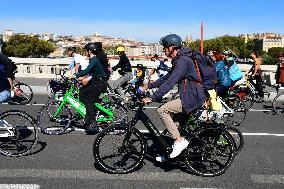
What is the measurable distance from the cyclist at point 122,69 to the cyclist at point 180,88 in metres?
5.86

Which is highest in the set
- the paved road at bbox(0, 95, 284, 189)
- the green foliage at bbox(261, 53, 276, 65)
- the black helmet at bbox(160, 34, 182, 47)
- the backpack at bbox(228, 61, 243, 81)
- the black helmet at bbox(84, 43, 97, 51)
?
the black helmet at bbox(160, 34, 182, 47)

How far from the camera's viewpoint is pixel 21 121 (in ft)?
19.4

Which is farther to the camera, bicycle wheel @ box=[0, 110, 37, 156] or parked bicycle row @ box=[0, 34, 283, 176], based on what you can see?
bicycle wheel @ box=[0, 110, 37, 156]

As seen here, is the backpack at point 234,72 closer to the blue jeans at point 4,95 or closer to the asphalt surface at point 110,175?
the asphalt surface at point 110,175

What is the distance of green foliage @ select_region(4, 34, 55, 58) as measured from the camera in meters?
129

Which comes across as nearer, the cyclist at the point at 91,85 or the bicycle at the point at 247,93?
the cyclist at the point at 91,85

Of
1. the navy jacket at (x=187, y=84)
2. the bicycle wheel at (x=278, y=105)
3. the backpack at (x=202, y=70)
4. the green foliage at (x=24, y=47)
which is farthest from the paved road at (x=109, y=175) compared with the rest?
the green foliage at (x=24, y=47)

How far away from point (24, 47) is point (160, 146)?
132 meters

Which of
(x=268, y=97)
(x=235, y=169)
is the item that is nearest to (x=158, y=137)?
(x=235, y=169)

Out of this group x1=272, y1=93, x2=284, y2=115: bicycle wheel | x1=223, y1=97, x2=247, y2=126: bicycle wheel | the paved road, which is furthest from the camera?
x1=272, y1=93, x2=284, y2=115: bicycle wheel

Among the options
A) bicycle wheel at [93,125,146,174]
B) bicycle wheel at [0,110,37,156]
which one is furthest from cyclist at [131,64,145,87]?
bicycle wheel at [93,125,146,174]

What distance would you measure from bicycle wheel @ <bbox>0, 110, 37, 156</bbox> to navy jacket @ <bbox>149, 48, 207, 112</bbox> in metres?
2.11

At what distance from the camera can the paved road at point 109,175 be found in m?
4.97

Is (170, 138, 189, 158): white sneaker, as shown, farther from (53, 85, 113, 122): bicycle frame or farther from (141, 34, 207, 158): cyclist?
(53, 85, 113, 122): bicycle frame
